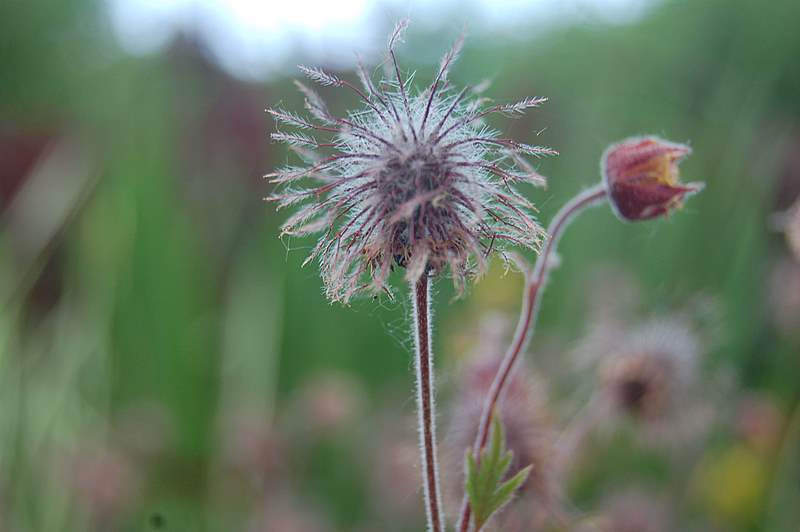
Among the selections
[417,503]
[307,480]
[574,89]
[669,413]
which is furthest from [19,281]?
[574,89]

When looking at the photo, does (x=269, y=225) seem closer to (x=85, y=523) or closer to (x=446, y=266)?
(x=85, y=523)

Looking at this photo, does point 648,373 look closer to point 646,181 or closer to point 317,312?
point 646,181

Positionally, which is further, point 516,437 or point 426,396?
point 516,437

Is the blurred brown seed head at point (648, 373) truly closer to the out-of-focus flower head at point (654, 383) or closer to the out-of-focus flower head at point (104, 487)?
the out-of-focus flower head at point (654, 383)

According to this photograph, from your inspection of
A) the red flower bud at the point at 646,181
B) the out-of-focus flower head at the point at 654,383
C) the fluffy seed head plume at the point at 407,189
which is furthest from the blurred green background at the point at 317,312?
the fluffy seed head plume at the point at 407,189


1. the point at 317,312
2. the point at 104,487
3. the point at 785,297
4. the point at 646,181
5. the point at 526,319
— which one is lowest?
the point at 104,487

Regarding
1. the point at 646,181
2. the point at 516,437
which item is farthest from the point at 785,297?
the point at 646,181
